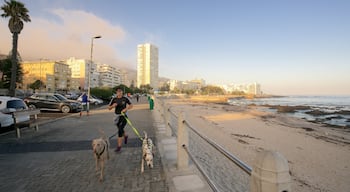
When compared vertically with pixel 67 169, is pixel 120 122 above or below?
above

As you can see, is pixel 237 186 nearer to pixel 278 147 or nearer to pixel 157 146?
pixel 157 146

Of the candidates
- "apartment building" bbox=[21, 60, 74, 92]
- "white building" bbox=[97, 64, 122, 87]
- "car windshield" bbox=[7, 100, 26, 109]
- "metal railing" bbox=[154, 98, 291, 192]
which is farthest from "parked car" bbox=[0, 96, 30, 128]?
"white building" bbox=[97, 64, 122, 87]

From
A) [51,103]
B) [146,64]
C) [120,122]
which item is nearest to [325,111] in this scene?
[120,122]

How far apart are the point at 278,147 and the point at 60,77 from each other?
319 ft

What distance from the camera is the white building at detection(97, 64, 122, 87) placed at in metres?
134

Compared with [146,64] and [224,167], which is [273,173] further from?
[146,64]

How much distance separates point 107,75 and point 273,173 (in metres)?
147

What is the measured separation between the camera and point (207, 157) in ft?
19.8

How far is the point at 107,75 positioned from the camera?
452ft

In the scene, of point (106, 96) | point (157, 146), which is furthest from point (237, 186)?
point (106, 96)

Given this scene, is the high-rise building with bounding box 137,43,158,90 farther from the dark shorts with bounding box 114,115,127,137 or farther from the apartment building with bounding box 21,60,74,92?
the dark shorts with bounding box 114,115,127,137

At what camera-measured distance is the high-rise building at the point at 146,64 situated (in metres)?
154

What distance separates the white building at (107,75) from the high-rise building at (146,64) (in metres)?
18.6

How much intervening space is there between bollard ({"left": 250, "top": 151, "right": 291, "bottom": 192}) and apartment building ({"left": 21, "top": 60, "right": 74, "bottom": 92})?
87.7m
